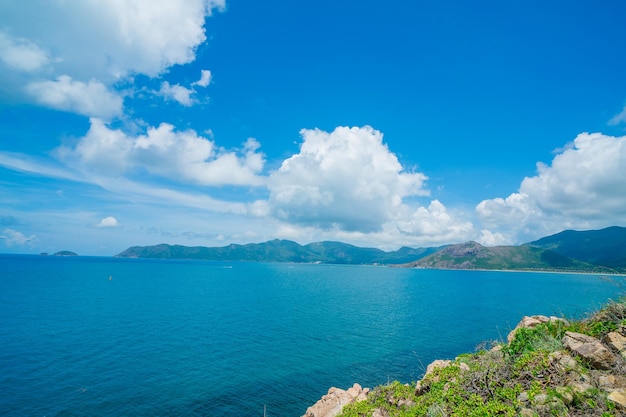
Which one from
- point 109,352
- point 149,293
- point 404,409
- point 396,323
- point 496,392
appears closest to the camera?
point 496,392

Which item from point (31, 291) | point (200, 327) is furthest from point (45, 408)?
point (31, 291)

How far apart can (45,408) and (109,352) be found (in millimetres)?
17596

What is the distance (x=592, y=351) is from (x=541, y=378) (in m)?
2.22

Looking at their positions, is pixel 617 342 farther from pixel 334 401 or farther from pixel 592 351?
pixel 334 401

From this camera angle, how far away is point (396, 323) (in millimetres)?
74438

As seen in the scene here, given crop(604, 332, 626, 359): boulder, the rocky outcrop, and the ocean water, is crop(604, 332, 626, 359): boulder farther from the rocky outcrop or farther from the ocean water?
the rocky outcrop

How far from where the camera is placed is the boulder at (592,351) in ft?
38.1

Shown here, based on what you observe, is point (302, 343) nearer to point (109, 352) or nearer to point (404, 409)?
point (109, 352)

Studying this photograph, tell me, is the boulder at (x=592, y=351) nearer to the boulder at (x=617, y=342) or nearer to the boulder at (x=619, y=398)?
the boulder at (x=617, y=342)

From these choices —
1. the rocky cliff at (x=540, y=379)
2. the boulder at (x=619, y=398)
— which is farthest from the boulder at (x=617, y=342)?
the boulder at (x=619, y=398)

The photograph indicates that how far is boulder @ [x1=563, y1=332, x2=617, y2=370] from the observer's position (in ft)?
38.1

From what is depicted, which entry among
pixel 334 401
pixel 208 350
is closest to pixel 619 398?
pixel 334 401

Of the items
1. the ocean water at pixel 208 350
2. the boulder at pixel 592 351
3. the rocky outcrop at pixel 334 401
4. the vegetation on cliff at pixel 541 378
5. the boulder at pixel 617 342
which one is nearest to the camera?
the vegetation on cliff at pixel 541 378

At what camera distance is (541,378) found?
1257cm
